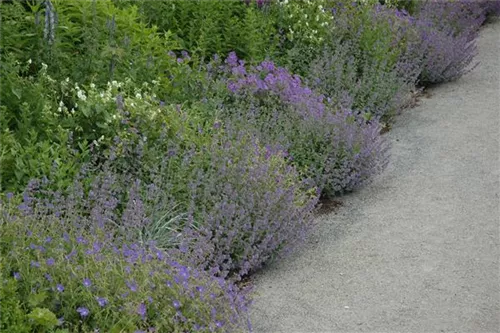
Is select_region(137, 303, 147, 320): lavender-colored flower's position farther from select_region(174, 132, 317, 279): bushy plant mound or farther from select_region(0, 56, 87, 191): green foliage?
select_region(0, 56, 87, 191): green foliage

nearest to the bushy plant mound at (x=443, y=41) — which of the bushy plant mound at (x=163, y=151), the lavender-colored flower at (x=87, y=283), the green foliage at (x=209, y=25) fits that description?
the bushy plant mound at (x=163, y=151)

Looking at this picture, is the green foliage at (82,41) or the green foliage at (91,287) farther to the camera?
the green foliage at (82,41)

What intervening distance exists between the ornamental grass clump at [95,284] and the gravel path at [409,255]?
2.13 ft

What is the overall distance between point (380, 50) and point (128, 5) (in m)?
2.35

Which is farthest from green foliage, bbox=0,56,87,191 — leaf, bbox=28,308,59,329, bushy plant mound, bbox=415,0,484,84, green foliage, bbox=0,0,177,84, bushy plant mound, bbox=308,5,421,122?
bushy plant mound, bbox=415,0,484,84

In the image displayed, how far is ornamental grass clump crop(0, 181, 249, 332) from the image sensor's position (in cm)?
368

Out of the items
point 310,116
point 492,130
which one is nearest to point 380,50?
point 492,130

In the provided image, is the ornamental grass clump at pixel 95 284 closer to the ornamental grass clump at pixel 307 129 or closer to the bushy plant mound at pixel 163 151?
the bushy plant mound at pixel 163 151

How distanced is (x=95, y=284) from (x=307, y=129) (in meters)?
2.92

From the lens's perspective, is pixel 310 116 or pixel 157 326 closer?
pixel 157 326

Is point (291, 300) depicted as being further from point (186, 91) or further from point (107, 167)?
point (186, 91)

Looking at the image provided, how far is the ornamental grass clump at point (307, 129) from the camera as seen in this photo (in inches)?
247

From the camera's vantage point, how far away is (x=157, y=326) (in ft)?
12.4

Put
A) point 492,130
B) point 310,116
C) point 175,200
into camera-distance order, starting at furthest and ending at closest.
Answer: point 492,130 < point 310,116 < point 175,200
